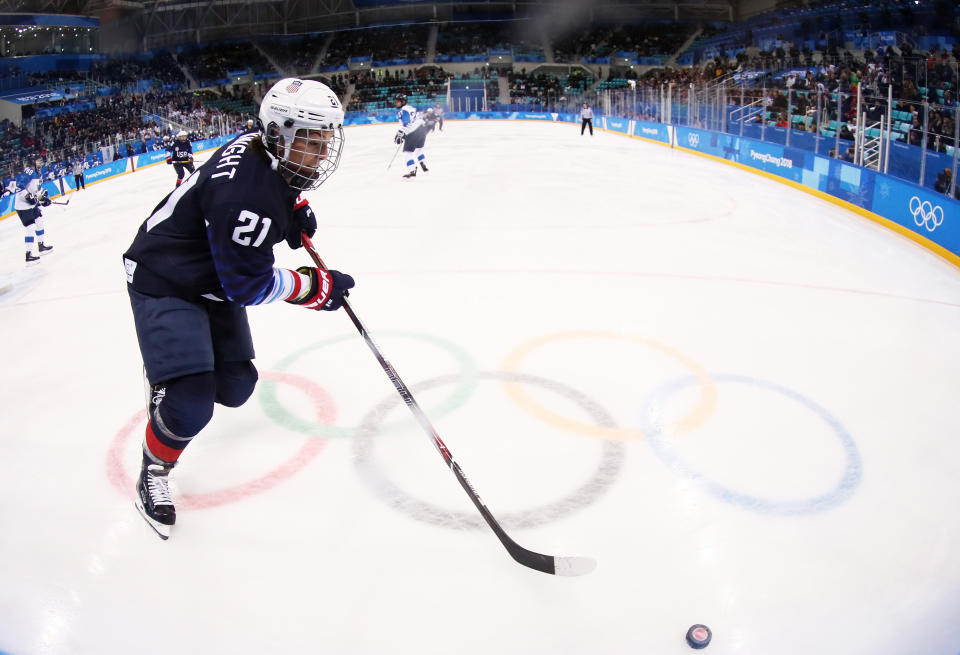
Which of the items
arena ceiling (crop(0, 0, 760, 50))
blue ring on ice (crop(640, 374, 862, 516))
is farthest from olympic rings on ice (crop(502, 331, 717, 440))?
arena ceiling (crop(0, 0, 760, 50))

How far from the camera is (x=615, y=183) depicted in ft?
33.8

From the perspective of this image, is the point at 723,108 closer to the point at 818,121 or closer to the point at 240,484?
the point at 818,121

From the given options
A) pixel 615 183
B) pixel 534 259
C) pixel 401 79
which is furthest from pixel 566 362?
pixel 401 79

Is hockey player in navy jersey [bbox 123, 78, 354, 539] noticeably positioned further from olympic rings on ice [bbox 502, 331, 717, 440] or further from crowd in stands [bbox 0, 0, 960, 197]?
crowd in stands [bbox 0, 0, 960, 197]

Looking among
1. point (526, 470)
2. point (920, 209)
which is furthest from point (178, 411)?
point (920, 209)

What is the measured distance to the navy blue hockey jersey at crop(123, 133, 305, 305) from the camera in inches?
Answer: 81.2

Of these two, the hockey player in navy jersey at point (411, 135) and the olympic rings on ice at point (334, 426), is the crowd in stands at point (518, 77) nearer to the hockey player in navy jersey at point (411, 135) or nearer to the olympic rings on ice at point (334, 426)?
the olympic rings on ice at point (334, 426)

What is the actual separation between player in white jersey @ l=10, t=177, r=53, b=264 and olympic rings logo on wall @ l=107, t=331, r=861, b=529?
5.22 m

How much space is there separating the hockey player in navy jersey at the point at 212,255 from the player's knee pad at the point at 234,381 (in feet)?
0.64

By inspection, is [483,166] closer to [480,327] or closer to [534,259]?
[534,259]

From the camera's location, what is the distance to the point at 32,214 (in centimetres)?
734

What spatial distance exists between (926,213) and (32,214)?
1006 centimetres

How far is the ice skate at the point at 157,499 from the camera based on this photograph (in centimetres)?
246

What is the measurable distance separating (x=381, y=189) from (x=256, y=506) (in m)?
8.44
